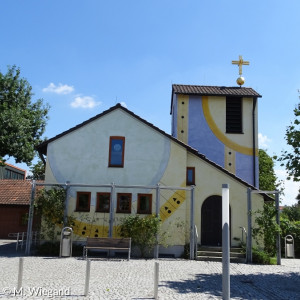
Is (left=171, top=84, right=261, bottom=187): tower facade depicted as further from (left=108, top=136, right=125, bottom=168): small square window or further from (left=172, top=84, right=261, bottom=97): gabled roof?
(left=108, top=136, right=125, bottom=168): small square window

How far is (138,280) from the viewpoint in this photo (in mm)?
10688

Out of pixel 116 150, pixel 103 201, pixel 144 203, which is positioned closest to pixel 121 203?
pixel 103 201

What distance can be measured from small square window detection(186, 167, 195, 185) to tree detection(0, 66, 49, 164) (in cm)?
1093

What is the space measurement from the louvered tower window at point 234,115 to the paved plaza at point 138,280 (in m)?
9.83

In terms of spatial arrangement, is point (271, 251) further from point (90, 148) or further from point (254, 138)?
point (90, 148)

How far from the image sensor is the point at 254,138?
22.6 meters

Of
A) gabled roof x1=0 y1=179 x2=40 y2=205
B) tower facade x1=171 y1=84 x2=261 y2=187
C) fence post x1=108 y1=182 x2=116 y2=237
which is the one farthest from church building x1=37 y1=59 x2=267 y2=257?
gabled roof x1=0 y1=179 x2=40 y2=205

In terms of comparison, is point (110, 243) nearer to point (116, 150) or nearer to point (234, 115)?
point (116, 150)

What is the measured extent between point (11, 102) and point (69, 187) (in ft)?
33.6

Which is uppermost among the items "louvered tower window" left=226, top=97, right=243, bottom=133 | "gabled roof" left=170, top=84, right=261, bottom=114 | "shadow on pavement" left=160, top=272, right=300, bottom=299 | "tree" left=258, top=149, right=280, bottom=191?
"gabled roof" left=170, top=84, right=261, bottom=114

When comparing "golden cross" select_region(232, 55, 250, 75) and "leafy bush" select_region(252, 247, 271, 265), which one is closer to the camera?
"leafy bush" select_region(252, 247, 271, 265)

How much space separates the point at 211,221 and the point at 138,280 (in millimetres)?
8005

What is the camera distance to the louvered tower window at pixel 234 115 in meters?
22.9

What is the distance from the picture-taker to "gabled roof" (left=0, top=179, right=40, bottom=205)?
27.5 meters
